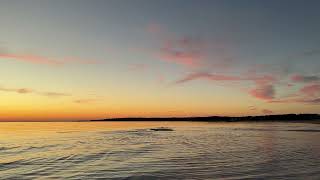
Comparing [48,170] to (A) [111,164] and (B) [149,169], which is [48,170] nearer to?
(A) [111,164]

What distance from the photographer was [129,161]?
2270cm

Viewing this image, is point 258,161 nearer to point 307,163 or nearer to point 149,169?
point 307,163

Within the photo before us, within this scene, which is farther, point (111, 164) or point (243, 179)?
point (111, 164)

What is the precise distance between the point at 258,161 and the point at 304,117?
185 meters

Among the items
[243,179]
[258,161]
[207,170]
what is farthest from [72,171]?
[258,161]

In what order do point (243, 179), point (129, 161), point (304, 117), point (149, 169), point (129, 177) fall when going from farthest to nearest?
point (304, 117) < point (129, 161) < point (149, 169) < point (129, 177) < point (243, 179)

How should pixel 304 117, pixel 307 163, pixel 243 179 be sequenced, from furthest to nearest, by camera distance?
pixel 304 117 < pixel 307 163 < pixel 243 179

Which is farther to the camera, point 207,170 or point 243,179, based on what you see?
point 207,170

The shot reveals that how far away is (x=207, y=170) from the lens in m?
17.9

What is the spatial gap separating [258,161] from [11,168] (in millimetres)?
15167

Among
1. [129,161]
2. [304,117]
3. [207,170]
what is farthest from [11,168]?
[304,117]

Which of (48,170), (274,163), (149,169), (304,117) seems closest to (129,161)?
(149,169)

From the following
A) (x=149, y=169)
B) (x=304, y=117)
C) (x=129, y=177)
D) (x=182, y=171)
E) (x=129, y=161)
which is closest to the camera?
(x=129, y=177)

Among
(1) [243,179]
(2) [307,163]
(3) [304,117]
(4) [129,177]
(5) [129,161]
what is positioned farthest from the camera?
(3) [304,117]
